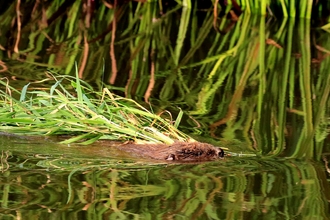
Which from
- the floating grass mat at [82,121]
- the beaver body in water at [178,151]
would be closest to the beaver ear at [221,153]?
the beaver body in water at [178,151]

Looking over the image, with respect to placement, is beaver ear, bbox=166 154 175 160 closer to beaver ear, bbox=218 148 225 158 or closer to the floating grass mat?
the floating grass mat

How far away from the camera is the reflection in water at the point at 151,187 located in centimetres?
246

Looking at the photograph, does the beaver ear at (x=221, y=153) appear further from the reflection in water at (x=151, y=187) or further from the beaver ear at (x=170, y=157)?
the beaver ear at (x=170, y=157)

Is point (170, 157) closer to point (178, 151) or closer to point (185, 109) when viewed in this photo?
point (178, 151)

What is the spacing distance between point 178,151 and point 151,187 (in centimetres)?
33

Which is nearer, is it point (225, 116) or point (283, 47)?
point (225, 116)

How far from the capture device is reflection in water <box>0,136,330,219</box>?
2457mm

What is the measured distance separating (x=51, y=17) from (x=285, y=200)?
469 centimetres

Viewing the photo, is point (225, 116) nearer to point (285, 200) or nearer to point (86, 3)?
point (285, 200)

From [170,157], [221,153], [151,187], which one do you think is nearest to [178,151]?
[170,157]

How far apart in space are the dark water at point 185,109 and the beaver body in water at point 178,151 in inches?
1.9

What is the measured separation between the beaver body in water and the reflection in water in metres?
0.06

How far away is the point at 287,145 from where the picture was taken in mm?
3297

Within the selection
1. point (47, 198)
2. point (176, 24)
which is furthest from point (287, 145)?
point (176, 24)
